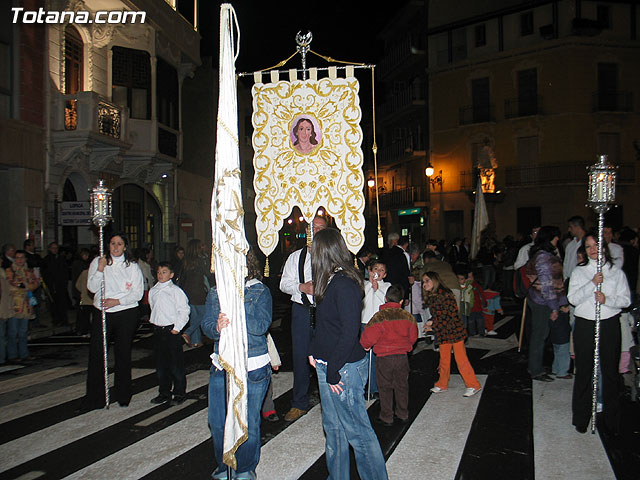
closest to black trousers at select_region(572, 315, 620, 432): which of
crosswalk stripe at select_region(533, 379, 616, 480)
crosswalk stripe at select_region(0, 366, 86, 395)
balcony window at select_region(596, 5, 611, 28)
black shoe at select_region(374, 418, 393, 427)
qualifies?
crosswalk stripe at select_region(533, 379, 616, 480)

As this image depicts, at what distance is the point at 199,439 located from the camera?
5691 millimetres

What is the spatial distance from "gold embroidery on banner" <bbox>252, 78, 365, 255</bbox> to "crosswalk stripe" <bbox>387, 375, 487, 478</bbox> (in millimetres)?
2291

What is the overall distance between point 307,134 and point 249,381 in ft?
13.1

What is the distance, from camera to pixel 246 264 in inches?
184

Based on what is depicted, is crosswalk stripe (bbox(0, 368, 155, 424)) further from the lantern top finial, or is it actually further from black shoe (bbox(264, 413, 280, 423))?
the lantern top finial

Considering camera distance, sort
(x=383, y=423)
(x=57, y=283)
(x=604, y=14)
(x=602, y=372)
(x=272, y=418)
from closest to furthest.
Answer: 1. (x=602, y=372)
2. (x=383, y=423)
3. (x=272, y=418)
4. (x=57, y=283)
5. (x=604, y=14)

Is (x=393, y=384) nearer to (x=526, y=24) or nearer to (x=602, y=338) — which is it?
(x=602, y=338)

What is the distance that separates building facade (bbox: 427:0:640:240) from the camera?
96.0 feet

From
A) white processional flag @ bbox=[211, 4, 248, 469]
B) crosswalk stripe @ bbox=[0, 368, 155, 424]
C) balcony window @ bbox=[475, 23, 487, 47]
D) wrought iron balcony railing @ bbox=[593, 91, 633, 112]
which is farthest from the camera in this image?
balcony window @ bbox=[475, 23, 487, 47]

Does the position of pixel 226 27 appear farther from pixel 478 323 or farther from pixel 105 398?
pixel 478 323

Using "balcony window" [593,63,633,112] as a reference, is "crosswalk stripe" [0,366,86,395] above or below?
below

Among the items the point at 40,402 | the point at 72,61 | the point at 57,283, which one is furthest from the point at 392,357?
the point at 72,61

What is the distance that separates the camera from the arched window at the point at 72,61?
656 inches

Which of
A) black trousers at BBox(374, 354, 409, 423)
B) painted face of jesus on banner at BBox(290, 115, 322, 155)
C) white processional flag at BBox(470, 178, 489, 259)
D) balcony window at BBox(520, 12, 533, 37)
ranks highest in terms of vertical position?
balcony window at BBox(520, 12, 533, 37)
